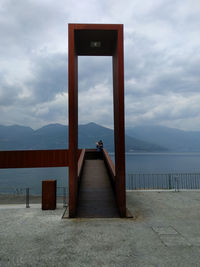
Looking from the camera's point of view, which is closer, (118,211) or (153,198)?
(118,211)

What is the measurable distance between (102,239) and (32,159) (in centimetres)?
1369

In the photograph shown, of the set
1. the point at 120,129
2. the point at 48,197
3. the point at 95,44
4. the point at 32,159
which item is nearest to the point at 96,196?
the point at 48,197

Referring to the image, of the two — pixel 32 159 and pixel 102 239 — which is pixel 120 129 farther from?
pixel 32 159

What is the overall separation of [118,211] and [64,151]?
10.7 meters

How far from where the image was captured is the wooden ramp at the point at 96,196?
28.2 feet

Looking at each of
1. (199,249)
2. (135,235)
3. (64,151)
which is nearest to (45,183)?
(135,235)

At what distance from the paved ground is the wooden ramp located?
0.75 meters

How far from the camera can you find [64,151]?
18375mm

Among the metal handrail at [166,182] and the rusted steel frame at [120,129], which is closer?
the rusted steel frame at [120,129]

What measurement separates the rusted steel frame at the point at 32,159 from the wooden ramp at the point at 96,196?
508 centimetres

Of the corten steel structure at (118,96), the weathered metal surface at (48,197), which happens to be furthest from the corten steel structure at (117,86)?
the weathered metal surface at (48,197)

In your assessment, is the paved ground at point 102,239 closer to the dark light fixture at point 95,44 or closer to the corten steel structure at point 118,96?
the corten steel structure at point 118,96

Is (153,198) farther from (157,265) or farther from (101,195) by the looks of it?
(157,265)

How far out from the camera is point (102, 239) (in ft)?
19.9
